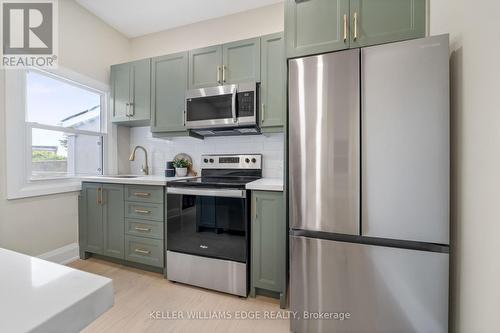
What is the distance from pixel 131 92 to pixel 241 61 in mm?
1370

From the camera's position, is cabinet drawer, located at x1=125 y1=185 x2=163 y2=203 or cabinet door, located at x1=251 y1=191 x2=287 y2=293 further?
cabinet drawer, located at x1=125 y1=185 x2=163 y2=203

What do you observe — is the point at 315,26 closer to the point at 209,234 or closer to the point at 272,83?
the point at 272,83

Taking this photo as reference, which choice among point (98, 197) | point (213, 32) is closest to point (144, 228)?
point (98, 197)

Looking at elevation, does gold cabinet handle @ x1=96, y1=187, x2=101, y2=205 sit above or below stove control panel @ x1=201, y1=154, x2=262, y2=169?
below

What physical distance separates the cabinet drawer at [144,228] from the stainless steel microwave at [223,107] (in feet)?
3.31

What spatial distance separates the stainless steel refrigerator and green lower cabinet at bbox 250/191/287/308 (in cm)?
28

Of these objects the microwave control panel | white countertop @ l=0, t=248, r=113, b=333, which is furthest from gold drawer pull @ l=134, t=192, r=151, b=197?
white countertop @ l=0, t=248, r=113, b=333

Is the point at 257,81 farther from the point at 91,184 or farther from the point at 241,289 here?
the point at 91,184

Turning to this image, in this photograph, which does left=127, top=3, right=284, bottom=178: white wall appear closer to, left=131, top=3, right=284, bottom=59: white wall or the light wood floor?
left=131, top=3, right=284, bottom=59: white wall

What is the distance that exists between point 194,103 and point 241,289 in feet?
5.74

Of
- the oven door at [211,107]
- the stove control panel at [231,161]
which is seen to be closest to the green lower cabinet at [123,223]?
the stove control panel at [231,161]

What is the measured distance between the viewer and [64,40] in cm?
222

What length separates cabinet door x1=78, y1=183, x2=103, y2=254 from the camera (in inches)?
91.7

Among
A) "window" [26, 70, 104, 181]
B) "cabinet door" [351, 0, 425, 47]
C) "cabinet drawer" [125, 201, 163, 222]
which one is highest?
"cabinet door" [351, 0, 425, 47]
